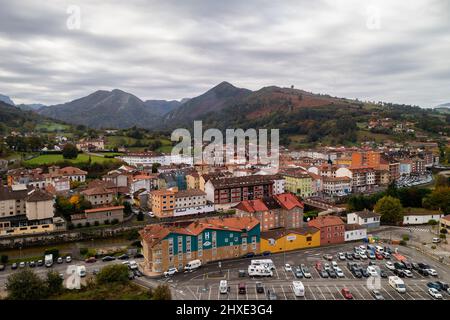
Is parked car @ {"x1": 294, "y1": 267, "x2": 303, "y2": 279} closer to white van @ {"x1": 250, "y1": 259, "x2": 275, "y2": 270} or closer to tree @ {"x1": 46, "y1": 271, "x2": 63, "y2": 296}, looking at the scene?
white van @ {"x1": 250, "y1": 259, "x2": 275, "y2": 270}

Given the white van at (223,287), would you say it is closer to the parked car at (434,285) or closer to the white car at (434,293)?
the white car at (434,293)

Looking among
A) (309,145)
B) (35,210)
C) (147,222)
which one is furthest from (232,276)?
(309,145)

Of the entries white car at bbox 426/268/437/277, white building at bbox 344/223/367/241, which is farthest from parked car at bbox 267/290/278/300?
white building at bbox 344/223/367/241

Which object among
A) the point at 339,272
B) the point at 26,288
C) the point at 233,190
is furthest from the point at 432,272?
the point at 26,288

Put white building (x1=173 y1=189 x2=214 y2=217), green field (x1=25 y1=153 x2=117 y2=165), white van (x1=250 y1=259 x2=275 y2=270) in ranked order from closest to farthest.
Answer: white van (x1=250 y1=259 x2=275 y2=270), white building (x1=173 y1=189 x2=214 y2=217), green field (x1=25 y1=153 x2=117 y2=165)

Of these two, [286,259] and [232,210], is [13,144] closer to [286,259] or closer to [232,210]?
[232,210]

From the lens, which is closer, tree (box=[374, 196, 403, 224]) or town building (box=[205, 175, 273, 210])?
tree (box=[374, 196, 403, 224])
